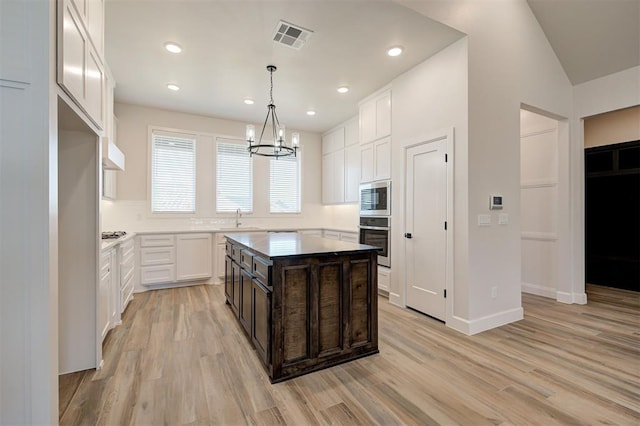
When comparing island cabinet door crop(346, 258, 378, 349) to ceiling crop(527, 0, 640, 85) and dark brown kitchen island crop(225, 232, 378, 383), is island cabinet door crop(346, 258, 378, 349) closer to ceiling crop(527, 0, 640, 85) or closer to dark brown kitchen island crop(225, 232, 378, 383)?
dark brown kitchen island crop(225, 232, 378, 383)

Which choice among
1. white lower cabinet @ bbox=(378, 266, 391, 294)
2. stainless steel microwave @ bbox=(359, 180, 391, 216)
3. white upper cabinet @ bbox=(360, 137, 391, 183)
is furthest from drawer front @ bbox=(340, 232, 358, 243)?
white upper cabinet @ bbox=(360, 137, 391, 183)

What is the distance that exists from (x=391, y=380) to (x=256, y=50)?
3.49 metres

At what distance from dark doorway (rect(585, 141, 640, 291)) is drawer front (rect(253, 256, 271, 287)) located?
18.7 ft

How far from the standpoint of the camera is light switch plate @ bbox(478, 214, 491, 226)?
3.16 m

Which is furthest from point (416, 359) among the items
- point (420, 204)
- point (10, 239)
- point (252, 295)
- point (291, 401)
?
point (10, 239)

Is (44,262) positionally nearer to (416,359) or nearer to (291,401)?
(291,401)

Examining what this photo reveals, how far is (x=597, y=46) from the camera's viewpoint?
3.65 m

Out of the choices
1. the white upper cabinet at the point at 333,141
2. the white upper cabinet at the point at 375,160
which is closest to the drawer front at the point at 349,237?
the white upper cabinet at the point at 375,160

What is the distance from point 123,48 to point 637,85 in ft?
20.0

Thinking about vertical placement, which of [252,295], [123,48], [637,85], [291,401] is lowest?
[291,401]

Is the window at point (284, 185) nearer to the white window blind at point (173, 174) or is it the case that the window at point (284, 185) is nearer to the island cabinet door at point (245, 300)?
the white window blind at point (173, 174)

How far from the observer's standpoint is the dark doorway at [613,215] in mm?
4559

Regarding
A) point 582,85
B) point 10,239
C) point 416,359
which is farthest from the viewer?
point 582,85

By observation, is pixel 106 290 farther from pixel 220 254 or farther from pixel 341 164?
pixel 341 164
